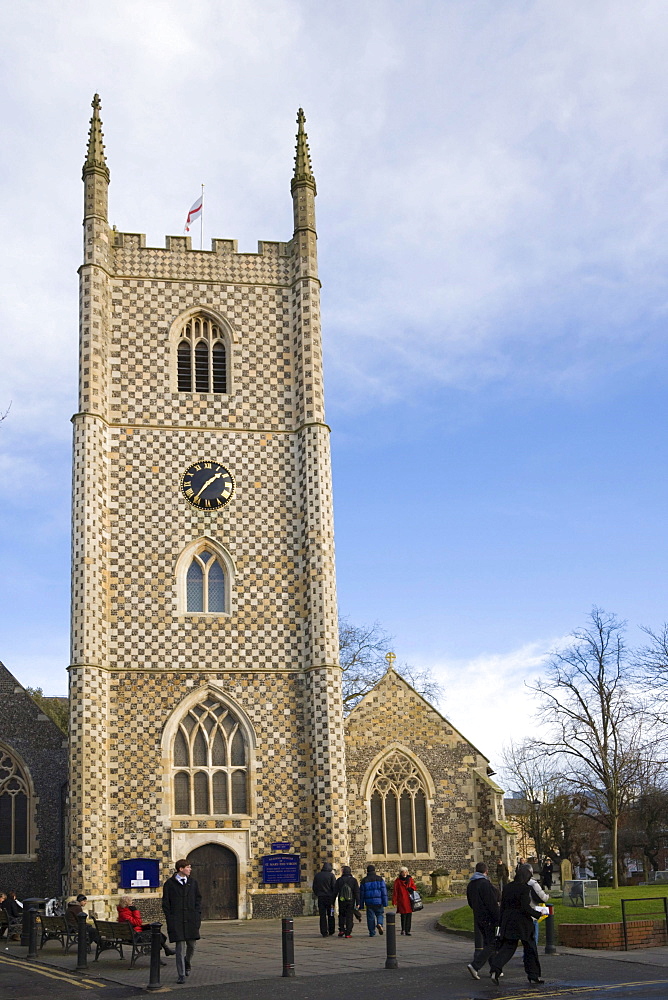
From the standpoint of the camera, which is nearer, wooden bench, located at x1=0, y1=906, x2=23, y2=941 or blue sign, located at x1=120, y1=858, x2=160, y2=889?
wooden bench, located at x1=0, y1=906, x2=23, y2=941

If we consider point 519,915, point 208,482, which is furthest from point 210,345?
point 519,915

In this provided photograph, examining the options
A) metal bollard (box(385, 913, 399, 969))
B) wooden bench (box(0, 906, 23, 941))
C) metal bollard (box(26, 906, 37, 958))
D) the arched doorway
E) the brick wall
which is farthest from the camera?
the arched doorway

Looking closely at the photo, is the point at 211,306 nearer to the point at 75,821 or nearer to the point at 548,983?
the point at 75,821

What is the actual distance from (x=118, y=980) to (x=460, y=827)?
19.5 m

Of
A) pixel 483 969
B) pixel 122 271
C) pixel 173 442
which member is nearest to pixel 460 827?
pixel 173 442

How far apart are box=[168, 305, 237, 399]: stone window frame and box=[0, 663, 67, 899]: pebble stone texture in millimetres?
11068

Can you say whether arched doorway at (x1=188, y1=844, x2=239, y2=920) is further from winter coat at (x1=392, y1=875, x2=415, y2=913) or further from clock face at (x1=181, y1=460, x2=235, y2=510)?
clock face at (x1=181, y1=460, x2=235, y2=510)

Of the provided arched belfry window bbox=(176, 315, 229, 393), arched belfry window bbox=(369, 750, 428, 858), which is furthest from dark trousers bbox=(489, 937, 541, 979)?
arched belfry window bbox=(176, 315, 229, 393)

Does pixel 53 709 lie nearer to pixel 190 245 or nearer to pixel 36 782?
pixel 36 782

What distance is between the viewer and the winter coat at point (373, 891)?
72.9 feet

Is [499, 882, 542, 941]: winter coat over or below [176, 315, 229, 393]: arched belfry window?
below

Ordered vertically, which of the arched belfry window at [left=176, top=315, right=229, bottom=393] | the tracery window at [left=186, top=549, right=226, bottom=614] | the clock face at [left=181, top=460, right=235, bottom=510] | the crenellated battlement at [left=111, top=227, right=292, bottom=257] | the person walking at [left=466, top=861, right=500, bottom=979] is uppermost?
the crenellated battlement at [left=111, top=227, right=292, bottom=257]

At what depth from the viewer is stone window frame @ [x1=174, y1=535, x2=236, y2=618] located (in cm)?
3186

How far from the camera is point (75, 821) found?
28.9 meters
